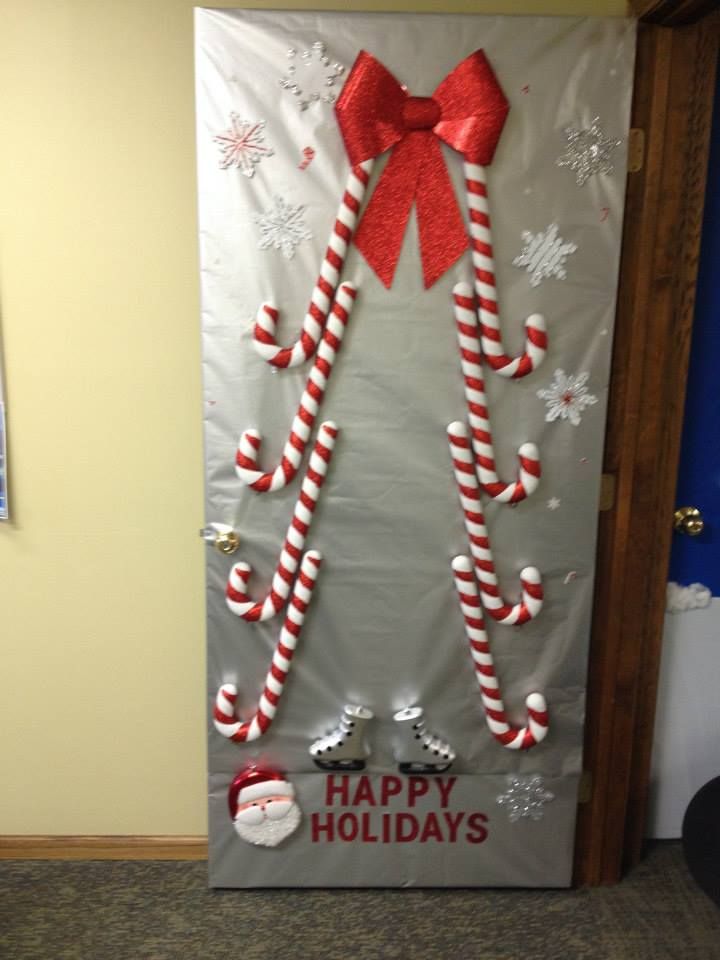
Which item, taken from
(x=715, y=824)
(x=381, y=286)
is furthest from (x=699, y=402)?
(x=715, y=824)

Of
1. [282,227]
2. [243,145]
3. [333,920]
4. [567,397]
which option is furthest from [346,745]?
[243,145]

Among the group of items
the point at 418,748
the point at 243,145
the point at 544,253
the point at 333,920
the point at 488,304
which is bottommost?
the point at 333,920

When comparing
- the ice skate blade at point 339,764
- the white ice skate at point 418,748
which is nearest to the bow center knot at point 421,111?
the white ice skate at point 418,748

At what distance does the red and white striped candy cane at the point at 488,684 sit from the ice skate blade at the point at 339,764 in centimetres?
33

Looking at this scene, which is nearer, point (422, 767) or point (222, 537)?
point (222, 537)

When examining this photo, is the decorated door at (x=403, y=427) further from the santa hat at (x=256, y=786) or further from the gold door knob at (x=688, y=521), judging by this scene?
the gold door knob at (x=688, y=521)

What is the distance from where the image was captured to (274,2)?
1.80m

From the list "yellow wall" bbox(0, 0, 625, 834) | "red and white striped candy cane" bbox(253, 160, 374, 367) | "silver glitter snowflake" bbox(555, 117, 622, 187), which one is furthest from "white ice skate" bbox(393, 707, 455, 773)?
"silver glitter snowflake" bbox(555, 117, 622, 187)

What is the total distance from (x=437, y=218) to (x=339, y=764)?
1292 millimetres

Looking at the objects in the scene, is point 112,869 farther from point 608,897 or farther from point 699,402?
point 699,402

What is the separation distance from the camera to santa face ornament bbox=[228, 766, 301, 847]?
1.96 m

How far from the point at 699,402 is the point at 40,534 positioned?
167 cm

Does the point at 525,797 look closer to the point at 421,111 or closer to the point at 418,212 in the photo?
the point at 418,212

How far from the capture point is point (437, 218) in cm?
174
